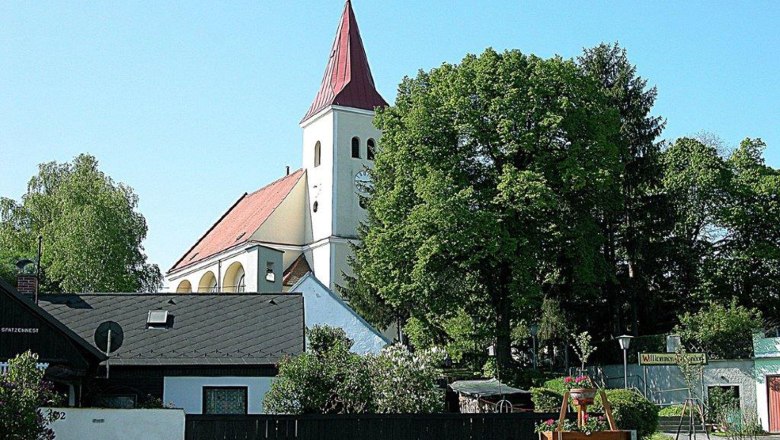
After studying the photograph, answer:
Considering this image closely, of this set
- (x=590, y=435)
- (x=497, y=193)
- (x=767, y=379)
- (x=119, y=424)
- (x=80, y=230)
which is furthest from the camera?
(x=80, y=230)

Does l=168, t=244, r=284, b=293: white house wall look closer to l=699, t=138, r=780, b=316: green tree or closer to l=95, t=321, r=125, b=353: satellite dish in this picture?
l=699, t=138, r=780, b=316: green tree

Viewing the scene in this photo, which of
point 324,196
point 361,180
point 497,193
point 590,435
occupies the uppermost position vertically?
point 361,180

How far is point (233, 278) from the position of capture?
6162 centimetres

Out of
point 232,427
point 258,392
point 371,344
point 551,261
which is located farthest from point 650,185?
point 232,427

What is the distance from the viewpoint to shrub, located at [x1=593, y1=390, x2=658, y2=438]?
73.8ft

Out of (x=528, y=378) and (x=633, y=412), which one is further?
(x=528, y=378)

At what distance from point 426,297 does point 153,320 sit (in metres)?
15.7

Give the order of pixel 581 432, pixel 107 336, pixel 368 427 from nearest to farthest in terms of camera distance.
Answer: pixel 581 432 < pixel 368 427 < pixel 107 336

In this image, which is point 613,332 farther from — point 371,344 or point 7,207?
point 7,207

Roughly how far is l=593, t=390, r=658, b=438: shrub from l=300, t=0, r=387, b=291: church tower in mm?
32663

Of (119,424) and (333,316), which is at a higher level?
(333,316)

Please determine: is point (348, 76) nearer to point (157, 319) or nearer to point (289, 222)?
point (289, 222)

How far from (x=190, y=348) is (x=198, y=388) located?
110cm

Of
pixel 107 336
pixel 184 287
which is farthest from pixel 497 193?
pixel 184 287
